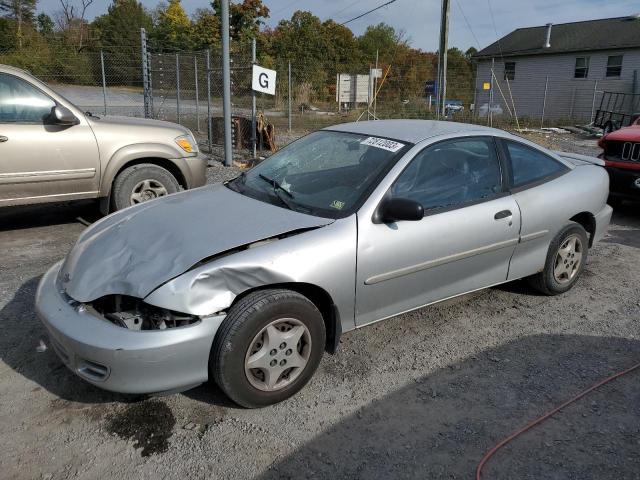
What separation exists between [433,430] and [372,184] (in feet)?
4.90

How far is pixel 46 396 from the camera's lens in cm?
310

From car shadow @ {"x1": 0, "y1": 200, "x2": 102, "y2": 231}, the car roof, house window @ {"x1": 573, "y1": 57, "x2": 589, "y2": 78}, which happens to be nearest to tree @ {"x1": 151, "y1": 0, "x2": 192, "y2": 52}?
house window @ {"x1": 573, "y1": 57, "x2": 589, "y2": 78}

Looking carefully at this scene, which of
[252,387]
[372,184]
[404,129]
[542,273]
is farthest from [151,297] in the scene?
[542,273]

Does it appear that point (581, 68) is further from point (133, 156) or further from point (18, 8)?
point (18, 8)

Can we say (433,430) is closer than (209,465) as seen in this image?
No

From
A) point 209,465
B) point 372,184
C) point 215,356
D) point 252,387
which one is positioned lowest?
point 209,465

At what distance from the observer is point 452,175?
12.6 feet

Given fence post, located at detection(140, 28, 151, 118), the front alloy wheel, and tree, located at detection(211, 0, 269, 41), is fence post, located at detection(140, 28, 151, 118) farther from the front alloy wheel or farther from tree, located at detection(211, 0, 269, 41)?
tree, located at detection(211, 0, 269, 41)

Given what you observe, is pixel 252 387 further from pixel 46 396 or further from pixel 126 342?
pixel 46 396

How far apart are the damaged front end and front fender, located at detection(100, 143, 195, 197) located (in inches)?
137

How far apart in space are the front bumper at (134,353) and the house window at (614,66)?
3346 cm

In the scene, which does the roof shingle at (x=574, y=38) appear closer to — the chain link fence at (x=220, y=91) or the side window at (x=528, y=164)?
the chain link fence at (x=220, y=91)

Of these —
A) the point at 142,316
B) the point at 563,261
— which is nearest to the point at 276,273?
the point at 142,316

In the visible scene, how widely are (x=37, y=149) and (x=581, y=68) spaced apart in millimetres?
32743
